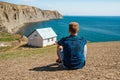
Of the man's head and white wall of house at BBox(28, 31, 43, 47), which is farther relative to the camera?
white wall of house at BBox(28, 31, 43, 47)

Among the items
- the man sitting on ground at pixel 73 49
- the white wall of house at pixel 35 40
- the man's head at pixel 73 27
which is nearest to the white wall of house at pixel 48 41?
the white wall of house at pixel 35 40

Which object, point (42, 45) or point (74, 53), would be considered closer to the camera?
point (74, 53)

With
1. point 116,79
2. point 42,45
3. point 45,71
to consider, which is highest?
point 116,79

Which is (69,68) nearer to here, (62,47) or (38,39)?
(62,47)

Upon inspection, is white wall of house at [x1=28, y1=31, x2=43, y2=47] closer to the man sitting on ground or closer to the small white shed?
the small white shed

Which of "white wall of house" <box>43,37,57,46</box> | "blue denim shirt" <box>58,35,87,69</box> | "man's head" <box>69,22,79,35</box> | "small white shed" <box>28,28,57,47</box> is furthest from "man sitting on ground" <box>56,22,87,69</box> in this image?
"white wall of house" <box>43,37,57,46</box>

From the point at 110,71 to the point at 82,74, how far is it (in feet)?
4.86

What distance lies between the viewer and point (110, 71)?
11547mm

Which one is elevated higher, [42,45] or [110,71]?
[110,71]

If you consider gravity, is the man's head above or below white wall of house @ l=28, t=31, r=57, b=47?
above

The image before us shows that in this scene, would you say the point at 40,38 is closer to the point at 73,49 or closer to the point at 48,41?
the point at 48,41

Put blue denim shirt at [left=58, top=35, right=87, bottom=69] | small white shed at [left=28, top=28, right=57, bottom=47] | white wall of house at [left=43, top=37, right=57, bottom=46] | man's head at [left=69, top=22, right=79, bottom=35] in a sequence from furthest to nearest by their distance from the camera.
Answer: white wall of house at [left=43, top=37, right=57, bottom=46] → small white shed at [left=28, top=28, right=57, bottom=47] → blue denim shirt at [left=58, top=35, right=87, bottom=69] → man's head at [left=69, top=22, right=79, bottom=35]

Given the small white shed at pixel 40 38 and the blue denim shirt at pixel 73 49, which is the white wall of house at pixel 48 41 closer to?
the small white shed at pixel 40 38

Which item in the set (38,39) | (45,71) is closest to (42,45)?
(38,39)
